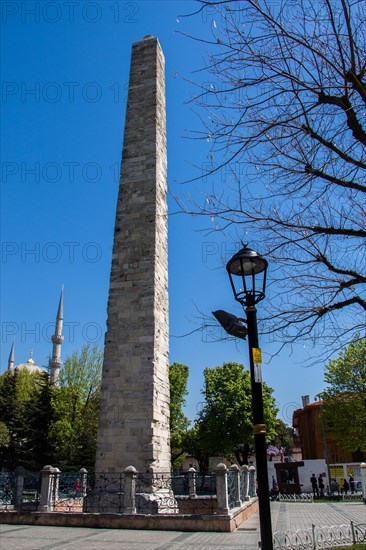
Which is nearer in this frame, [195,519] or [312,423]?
[195,519]

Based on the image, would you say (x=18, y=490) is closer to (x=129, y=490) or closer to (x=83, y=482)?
(x=83, y=482)

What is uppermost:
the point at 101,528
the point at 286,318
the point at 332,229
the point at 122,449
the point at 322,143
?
the point at 322,143

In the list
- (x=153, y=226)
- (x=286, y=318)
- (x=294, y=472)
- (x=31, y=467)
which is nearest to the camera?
(x=286, y=318)

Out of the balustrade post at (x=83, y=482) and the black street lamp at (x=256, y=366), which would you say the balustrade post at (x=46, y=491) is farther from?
the black street lamp at (x=256, y=366)

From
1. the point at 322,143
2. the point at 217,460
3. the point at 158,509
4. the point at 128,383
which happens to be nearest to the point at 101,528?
the point at 158,509

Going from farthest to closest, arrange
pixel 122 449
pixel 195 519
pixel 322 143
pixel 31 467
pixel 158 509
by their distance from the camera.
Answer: pixel 31 467 → pixel 122 449 → pixel 158 509 → pixel 195 519 → pixel 322 143

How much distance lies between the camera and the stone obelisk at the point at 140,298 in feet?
43.2

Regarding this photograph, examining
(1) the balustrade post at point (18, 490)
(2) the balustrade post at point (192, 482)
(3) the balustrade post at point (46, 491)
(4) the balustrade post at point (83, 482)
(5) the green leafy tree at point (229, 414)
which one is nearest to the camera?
(3) the balustrade post at point (46, 491)

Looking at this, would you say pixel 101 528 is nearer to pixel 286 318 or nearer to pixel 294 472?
pixel 286 318

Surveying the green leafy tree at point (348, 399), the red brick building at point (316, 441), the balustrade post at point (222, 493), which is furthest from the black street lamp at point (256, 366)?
the red brick building at point (316, 441)

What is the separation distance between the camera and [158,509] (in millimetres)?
11781

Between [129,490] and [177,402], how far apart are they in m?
27.3

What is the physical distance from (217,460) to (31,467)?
1488cm

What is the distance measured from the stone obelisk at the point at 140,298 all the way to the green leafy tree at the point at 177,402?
23634mm
